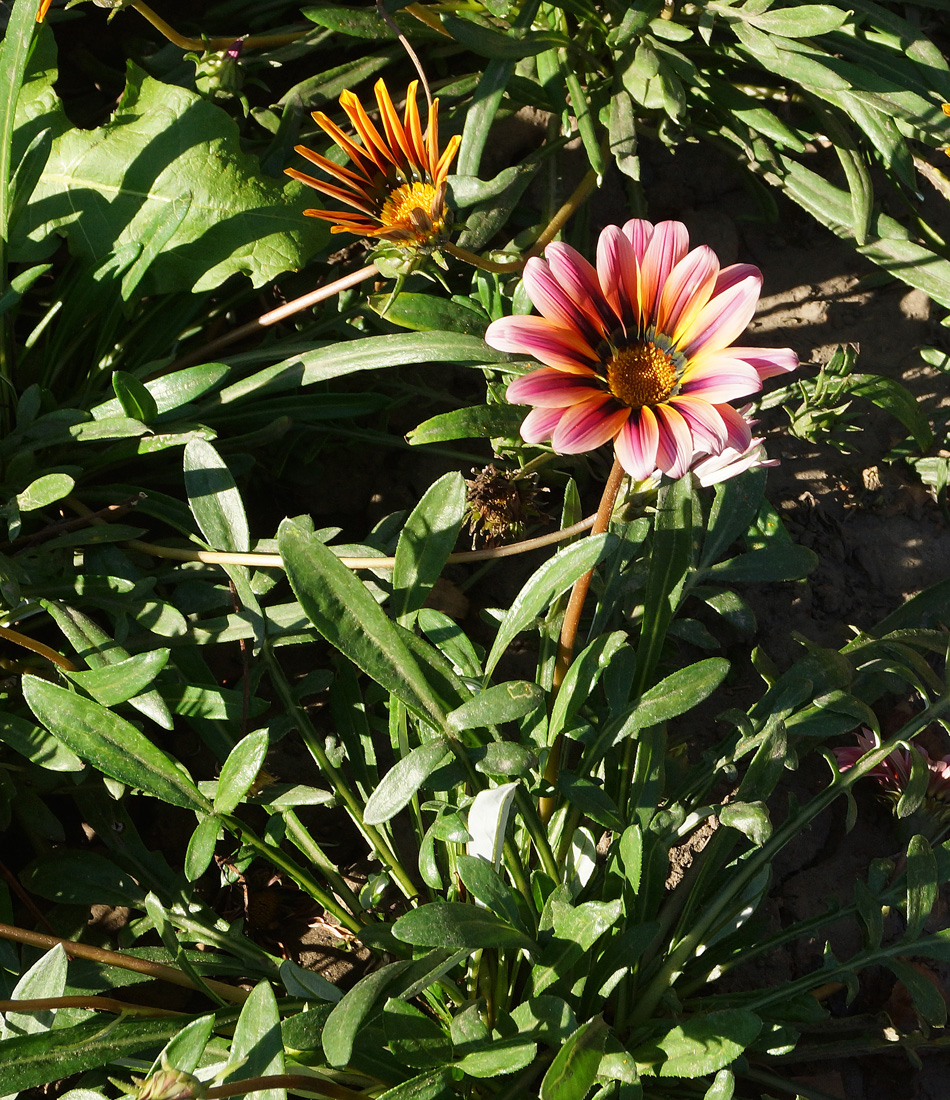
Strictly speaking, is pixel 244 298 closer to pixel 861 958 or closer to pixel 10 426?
pixel 10 426

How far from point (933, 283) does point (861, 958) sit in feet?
4.08

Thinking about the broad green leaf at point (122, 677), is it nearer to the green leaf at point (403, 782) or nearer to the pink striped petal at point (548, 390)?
the green leaf at point (403, 782)

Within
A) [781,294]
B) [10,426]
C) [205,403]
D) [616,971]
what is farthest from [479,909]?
[781,294]

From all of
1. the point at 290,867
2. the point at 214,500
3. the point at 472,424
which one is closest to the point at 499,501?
the point at 472,424

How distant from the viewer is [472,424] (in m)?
1.61

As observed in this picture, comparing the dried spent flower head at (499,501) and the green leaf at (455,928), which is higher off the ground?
→ the dried spent flower head at (499,501)

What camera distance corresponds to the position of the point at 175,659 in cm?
160

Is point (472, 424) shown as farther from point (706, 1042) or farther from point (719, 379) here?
point (706, 1042)

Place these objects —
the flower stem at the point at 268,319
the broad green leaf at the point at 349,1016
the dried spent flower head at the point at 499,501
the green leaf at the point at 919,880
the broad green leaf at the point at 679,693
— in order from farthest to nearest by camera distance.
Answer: the dried spent flower head at the point at 499,501 < the flower stem at the point at 268,319 < the green leaf at the point at 919,880 < the broad green leaf at the point at 679,693 < the broad green leaf at the point at 349,1016

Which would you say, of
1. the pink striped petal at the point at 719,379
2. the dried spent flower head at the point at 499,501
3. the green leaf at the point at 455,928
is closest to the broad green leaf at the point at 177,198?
the dried spent flower head at the point at 499,501

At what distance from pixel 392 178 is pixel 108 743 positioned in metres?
1.01

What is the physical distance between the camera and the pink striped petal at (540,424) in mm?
1123

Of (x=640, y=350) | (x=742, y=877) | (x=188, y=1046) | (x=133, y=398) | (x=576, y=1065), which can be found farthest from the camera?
(x=133, y=398)

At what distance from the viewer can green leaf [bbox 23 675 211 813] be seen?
1332mm
